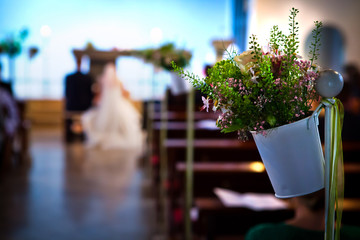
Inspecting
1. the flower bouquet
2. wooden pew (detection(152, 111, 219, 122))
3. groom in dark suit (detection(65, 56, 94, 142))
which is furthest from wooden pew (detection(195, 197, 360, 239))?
wooden pew (detection(152, 111, 219, 122))

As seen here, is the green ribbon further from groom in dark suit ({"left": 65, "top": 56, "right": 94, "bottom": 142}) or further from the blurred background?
groom in dark suit ({"left": 65, "top": 56, "right": 94, "bottom": 142})

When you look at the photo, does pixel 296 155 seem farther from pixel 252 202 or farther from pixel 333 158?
pixel 252 202

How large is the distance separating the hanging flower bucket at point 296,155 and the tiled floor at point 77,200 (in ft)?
8.25

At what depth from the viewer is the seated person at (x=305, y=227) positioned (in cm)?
123

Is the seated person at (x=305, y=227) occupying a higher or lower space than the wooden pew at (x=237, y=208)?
higher

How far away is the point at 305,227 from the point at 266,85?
648mm

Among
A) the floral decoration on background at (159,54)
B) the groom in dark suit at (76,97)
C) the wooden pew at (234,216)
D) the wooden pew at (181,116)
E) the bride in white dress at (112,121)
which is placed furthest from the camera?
the bride in white dress at (112,121)

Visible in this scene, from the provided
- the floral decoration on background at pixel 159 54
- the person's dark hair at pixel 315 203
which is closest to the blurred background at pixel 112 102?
the floral decoration on background at pixel 159 54

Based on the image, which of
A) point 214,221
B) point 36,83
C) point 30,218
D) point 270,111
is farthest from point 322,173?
point 36,83

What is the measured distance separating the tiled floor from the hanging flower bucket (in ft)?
8.25

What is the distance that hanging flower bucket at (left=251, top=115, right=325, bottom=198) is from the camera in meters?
0.85

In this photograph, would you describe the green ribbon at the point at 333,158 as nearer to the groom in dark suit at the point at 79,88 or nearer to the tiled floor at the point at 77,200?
the tiled floor at the point at 77,200

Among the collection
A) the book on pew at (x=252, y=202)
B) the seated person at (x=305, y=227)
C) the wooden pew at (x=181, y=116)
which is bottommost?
the book on pew at (x=252, y=202)

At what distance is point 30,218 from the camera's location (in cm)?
365
